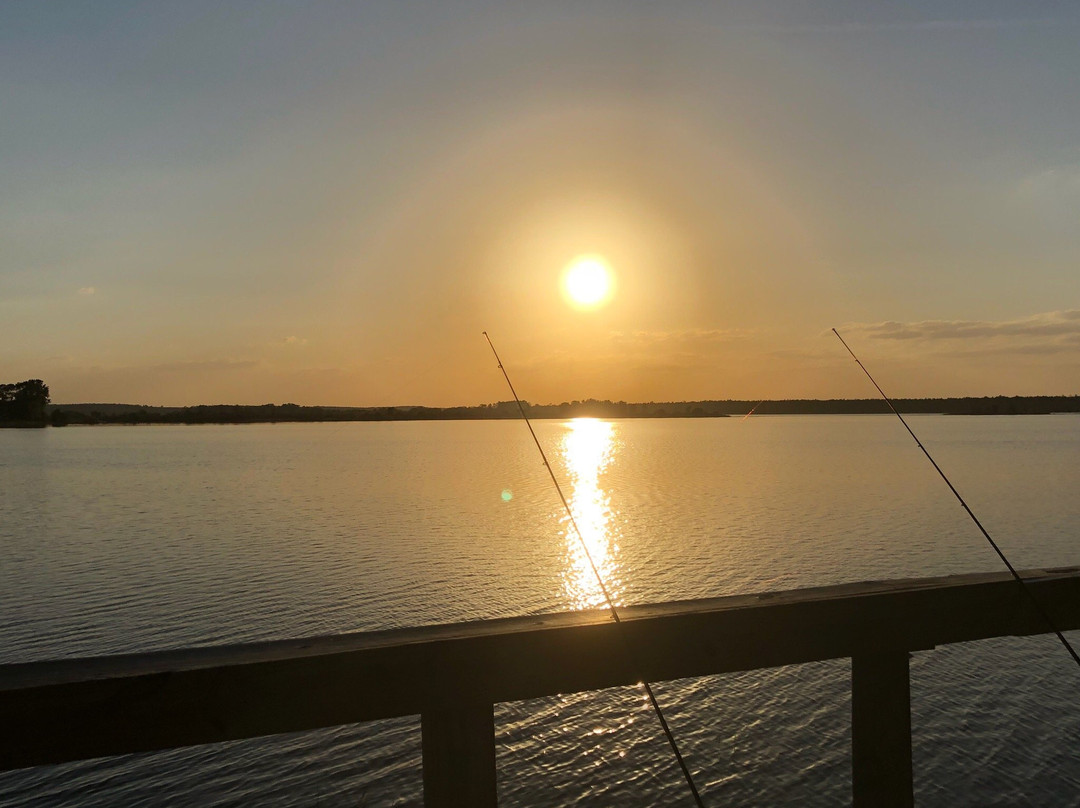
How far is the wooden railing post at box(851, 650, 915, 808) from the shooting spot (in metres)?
3.43

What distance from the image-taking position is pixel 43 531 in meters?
23.8

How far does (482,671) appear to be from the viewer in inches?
106

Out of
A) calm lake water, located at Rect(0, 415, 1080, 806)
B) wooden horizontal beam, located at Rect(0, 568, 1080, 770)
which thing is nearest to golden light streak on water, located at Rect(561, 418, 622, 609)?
calm lake water, located at Rect(0, 415, 1080, 806)

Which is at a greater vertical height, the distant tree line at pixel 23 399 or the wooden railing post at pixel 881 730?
the distant tree line at pixel 23 399

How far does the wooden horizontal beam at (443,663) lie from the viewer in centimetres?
234

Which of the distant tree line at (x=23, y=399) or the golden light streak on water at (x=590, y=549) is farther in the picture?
the distant tree line at (x=23, y=399)

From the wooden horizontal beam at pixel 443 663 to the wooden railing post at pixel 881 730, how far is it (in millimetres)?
163

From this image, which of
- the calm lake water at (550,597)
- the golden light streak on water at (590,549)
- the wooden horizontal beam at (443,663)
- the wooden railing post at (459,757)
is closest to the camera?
the wooden horizontal beam at (443,663)

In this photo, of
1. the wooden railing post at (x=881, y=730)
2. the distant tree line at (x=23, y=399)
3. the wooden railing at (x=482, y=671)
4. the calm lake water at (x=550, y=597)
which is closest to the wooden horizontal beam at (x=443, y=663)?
the wooden railing at (x=482, y=671)

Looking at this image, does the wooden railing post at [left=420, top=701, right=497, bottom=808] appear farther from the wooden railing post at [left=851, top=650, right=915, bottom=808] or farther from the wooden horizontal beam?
the wooden railing post at [left=851, top=650, right=915, bottom=808]

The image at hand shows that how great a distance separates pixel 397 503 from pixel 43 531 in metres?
12.4

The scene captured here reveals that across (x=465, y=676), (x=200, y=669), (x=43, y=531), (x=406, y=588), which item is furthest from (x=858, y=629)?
(x=43, y=531)

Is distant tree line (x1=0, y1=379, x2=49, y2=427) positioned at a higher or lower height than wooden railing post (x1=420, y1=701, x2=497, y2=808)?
higher

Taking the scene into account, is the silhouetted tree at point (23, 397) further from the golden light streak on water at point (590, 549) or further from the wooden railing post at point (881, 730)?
the wooden railing post at point (881, 730)
